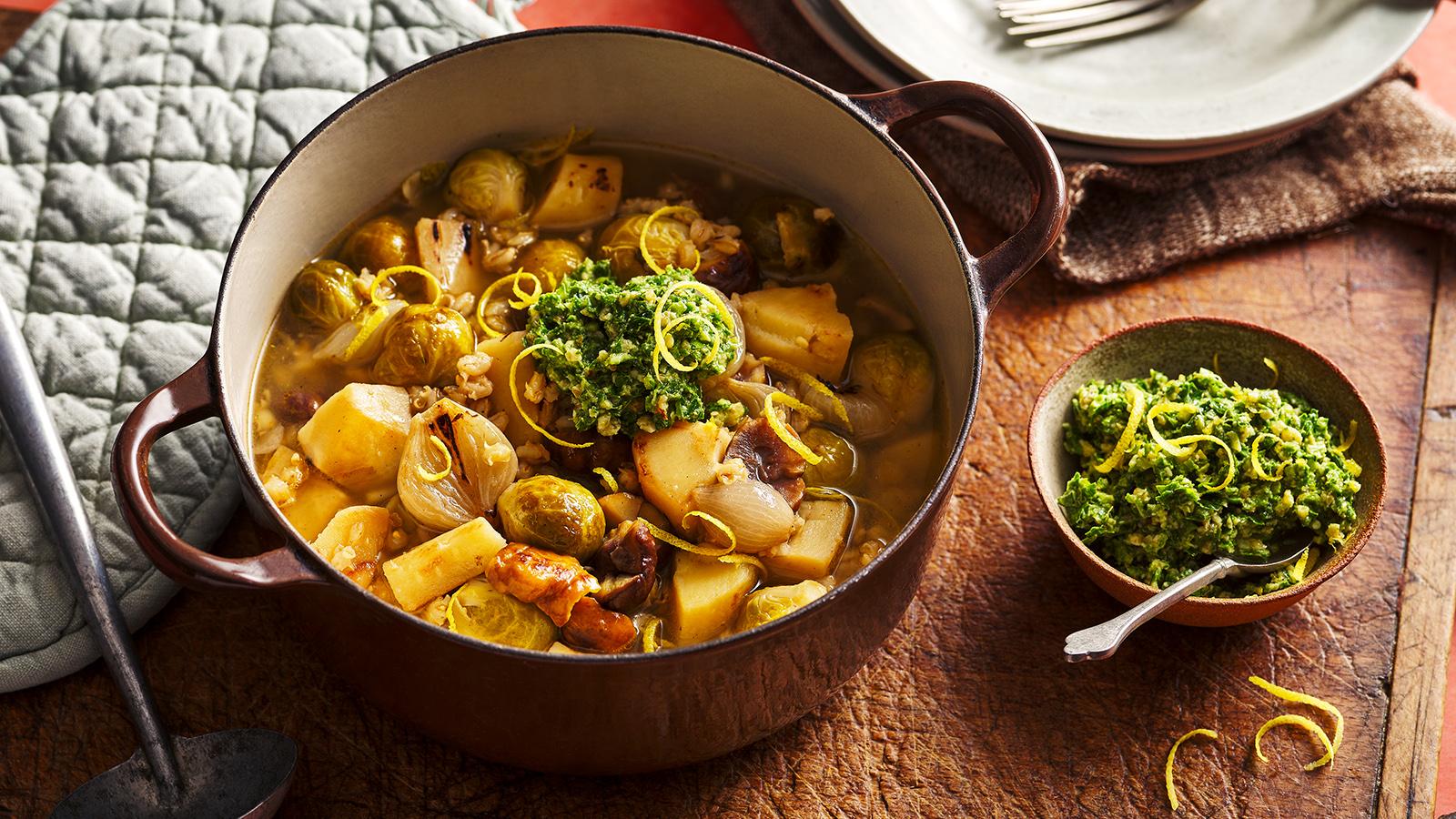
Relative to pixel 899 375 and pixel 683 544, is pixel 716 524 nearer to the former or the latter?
pixel 683 544

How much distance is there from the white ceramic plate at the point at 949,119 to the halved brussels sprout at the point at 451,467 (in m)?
1.52

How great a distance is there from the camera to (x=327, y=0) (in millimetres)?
3279

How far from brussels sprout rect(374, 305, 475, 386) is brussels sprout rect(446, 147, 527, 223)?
0.33 m

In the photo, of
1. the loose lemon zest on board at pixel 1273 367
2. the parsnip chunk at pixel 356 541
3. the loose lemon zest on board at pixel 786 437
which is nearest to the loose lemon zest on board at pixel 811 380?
the loose lemon zest on board at pixel 786 437

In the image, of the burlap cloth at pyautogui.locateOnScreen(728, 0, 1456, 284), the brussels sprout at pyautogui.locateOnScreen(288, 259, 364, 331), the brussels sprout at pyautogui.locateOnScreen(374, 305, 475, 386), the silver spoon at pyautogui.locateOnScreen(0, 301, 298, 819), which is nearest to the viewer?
the silver spoon at pyautogui.locateOnScreen(0, 301, 298, 819)

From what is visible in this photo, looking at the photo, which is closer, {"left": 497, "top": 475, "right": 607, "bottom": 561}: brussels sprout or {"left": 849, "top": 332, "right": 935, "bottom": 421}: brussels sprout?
{"left": 497, "top": 475, "right": 607, "bottom": 561}: brussels sprout

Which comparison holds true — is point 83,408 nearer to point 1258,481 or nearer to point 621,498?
point 621,498

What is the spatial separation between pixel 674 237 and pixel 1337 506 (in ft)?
4.89

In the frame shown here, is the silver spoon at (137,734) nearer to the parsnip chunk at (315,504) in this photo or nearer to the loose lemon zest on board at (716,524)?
the parsnip chunk at (315,504)

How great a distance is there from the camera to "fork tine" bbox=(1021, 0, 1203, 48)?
11.3 feet

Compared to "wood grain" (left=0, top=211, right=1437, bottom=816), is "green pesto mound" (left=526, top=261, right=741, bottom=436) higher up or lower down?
higher up

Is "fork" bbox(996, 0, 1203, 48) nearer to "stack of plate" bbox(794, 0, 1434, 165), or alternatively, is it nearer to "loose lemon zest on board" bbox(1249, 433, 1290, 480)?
"stack of plate" bbox(794, 0, 1434, 165)

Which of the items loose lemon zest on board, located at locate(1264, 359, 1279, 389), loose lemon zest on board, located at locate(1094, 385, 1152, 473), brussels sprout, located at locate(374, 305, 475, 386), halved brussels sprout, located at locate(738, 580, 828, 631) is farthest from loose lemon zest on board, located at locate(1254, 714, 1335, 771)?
brussels sprout, located at locate(374, 305, 475, 386)

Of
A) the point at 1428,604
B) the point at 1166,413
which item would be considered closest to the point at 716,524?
the point at 1166,413
